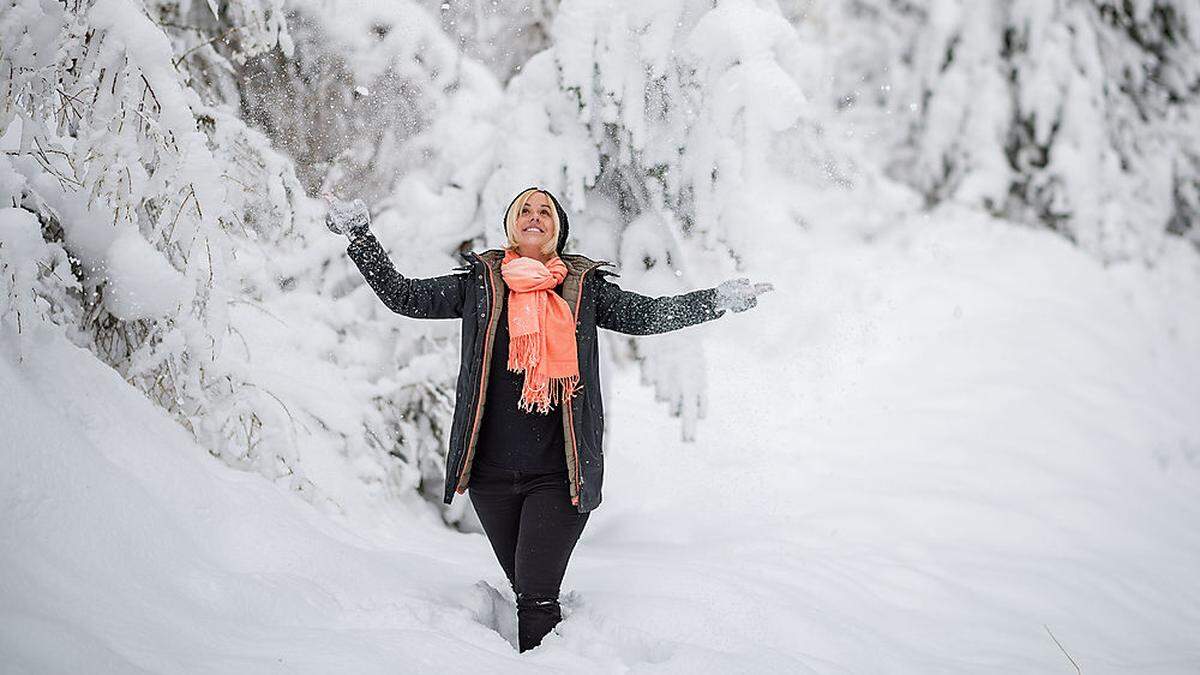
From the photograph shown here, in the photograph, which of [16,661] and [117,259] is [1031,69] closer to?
[117,259]

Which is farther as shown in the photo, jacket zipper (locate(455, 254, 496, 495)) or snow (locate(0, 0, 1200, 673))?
jacket zipper (locate(455, 254, 496, 495))

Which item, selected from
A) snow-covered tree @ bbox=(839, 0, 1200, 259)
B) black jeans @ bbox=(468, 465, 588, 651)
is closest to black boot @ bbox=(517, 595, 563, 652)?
black jeans @ bbox=(468, 465, 588, 651)

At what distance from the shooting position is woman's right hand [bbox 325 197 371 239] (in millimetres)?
2842

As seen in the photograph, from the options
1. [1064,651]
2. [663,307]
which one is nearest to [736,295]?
[663,307]

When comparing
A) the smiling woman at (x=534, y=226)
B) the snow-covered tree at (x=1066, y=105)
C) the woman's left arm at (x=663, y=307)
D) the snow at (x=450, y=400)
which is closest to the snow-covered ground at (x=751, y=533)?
the snow at (x=450, y=400)

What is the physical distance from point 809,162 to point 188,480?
3.95 m

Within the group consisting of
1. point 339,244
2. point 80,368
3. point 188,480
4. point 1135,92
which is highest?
point 1135,92

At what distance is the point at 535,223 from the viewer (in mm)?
3057

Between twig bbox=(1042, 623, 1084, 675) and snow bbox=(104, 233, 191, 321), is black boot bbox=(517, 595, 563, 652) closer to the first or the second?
snow bbox=(104, 233, 191, 321)

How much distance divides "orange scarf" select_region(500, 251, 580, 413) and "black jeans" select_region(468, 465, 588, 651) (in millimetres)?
249

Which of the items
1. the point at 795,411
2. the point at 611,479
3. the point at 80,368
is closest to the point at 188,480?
the point at 80,368

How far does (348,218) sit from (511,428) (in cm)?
84

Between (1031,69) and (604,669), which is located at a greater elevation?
(1031,69)

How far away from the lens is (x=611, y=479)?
5.78 metres
